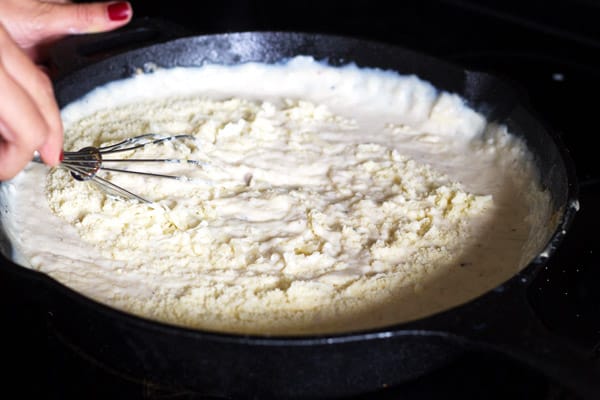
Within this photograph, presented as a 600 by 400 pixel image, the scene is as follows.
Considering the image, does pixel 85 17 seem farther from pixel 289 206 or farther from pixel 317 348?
pixel 317 348

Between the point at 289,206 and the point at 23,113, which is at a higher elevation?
the point at 23,113

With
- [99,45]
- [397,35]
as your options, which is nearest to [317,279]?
[99,45]

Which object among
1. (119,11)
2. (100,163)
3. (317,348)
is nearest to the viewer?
(317,348)

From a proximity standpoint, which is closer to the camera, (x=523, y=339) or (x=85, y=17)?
(x=523, y=339)

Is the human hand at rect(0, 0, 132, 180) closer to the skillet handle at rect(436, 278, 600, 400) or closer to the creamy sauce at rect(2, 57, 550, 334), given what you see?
the creamy sauce at rect(2, 57, 550, 334)

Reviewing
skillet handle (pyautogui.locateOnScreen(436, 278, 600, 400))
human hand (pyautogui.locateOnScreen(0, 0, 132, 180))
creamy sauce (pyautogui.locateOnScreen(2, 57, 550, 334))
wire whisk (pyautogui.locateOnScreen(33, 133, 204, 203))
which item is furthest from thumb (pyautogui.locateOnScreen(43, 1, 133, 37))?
skillet handle (pyautogui.locateOnScreen(436, 278, 600, 400))

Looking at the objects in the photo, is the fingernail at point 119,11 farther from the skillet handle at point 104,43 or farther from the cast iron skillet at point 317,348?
the cast iron skillet at point 317,348

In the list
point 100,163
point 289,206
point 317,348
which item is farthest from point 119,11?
point 317,348
